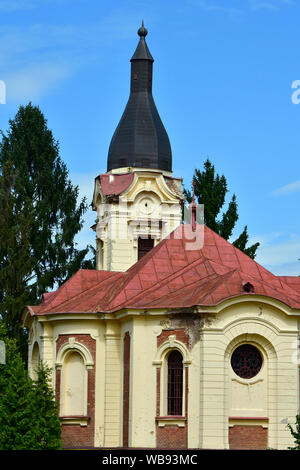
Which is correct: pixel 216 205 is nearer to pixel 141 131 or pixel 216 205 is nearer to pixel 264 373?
pixel 141 131

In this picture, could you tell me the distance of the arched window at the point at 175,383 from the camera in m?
39.9

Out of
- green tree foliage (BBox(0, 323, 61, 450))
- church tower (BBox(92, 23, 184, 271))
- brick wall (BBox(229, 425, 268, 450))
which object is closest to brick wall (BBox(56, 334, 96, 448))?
green tree foliage (BBox(0, 323, 61, 450))

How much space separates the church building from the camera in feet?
128

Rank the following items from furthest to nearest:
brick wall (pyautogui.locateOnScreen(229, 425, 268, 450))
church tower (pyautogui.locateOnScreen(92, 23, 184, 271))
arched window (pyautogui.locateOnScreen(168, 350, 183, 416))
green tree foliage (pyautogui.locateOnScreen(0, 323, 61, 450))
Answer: church tower (pyautogui.locateOnScreen(92, 23, 184, 271)), arched window (pyautogui.locateOnScreen(168, 350, 183, 416)), brick wall (pyautogui.locateOnScreen(229, 425, 268, 450)), green tree foliage (pyautogui.locateOnScreen(0, 323, 61, 450))

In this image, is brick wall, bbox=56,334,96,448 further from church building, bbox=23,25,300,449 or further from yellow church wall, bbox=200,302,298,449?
yellow church wall, bbox=200,302,298,449

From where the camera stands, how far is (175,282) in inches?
1679

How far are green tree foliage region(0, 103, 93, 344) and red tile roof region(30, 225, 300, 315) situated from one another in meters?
11.0

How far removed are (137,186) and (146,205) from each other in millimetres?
916

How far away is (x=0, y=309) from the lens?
2260 inches

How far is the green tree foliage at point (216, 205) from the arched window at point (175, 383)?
21183mm

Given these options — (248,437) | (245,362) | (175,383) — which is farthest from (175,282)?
(248,437)

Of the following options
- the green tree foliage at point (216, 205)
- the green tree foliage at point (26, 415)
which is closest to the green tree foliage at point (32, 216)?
the green tree foliage at point (216, 205)
